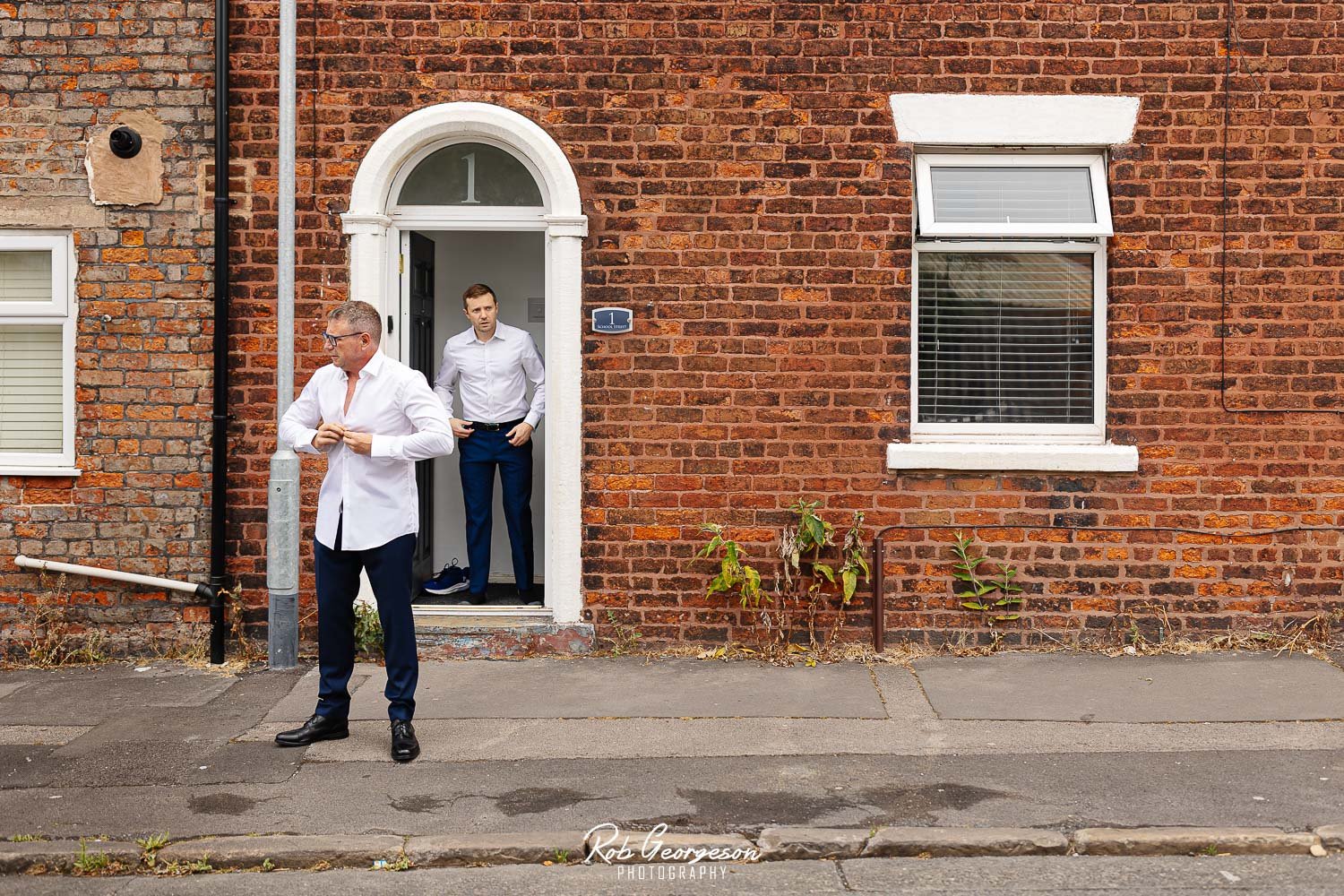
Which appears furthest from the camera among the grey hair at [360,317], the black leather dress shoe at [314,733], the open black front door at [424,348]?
the open black front door at [424,348]

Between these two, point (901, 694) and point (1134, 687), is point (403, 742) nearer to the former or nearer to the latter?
point (901, 694)

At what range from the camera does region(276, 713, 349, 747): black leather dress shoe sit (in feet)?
20.5

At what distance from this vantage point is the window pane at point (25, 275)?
8016mm

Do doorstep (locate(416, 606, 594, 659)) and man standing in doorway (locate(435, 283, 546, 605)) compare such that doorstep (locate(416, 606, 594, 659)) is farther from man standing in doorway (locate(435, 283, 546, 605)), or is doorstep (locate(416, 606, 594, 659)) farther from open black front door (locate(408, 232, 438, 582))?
open black front door (locate(408, 232, 438, 582))

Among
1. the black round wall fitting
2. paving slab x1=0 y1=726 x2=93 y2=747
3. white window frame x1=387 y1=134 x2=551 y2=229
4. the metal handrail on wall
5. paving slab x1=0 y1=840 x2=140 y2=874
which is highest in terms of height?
the black round wall fitting

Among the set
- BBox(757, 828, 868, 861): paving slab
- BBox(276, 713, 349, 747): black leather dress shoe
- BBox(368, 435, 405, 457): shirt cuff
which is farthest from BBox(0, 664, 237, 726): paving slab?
BBox(757, 828, 868, 861): paving slab

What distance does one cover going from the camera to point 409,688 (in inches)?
243

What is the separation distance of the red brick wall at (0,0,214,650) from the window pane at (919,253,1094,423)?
4199mm

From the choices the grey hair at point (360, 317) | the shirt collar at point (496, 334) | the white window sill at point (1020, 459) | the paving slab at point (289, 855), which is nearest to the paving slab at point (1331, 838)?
the white window sill at point (1020, 459)

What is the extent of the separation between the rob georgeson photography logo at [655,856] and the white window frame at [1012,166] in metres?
4.08

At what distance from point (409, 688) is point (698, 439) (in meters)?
2.43

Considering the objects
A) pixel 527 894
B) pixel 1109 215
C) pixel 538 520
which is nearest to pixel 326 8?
pixel 538 520

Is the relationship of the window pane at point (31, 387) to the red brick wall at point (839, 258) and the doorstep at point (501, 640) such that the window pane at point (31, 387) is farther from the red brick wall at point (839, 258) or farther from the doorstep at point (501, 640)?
the doorstep at point (501, 640)

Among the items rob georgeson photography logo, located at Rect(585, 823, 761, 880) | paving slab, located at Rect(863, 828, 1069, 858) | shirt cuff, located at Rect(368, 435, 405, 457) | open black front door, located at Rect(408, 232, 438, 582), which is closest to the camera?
rob georgeson photography logo, located at Rect(585, 823, 761, 880)
